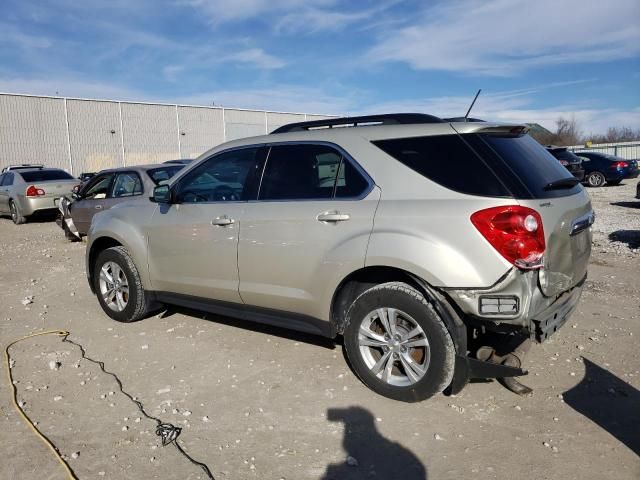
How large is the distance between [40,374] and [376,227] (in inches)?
118

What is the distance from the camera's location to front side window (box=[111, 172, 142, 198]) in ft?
27.5

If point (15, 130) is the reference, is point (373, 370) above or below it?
below

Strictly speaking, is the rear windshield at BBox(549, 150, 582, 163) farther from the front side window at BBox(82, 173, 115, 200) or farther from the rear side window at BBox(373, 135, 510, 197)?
the rear side window at BBox(373, 135, 510, 197)

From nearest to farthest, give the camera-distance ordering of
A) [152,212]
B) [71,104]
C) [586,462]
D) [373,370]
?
1. [586,462]
2. [373,370]
3. [152,212]
4. [71,104]

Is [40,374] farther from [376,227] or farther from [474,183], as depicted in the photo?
[474,183]

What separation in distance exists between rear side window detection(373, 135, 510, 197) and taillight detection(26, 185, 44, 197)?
1271 centimetres

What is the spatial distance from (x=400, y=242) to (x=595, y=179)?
20.5m

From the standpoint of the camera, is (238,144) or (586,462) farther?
(238,144)

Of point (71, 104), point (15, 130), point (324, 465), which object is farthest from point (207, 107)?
point (324, 465)

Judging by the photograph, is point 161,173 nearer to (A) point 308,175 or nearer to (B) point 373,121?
(A) point 308,175

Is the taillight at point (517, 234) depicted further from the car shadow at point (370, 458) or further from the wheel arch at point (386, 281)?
the car shadow at point (370, 458)

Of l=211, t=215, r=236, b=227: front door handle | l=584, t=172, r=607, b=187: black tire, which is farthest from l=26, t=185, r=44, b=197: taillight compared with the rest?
l=584, t=172, r=607, b=187: black tire

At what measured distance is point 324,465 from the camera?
114 inches

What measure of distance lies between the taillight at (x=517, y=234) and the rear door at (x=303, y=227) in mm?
822
